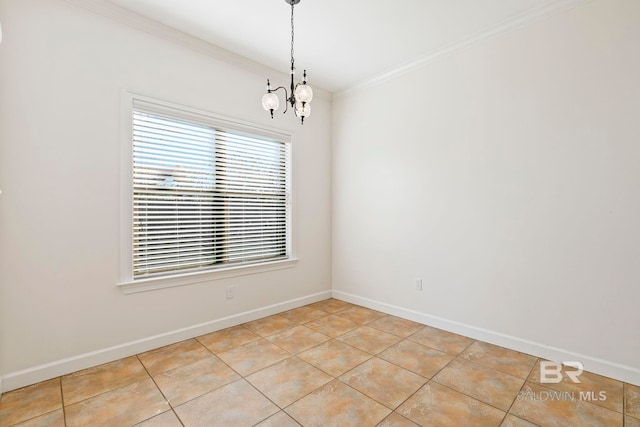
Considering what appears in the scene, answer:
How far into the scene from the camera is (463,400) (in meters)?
1.99

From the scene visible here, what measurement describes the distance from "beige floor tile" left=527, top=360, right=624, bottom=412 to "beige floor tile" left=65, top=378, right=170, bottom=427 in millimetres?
2566

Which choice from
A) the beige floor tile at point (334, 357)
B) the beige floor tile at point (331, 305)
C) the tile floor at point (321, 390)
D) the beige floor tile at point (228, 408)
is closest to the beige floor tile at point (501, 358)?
the tile floor at point (321, 390)

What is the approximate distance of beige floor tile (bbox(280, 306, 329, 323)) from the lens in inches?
137

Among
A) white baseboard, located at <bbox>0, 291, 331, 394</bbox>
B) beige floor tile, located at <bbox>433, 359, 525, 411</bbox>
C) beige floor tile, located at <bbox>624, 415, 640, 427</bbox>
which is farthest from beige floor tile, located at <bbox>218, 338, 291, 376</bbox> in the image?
beige floor tile, located at <bbox>624, 415, 640, 427</bbox>

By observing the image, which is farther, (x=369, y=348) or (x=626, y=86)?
(x=369, y=348)

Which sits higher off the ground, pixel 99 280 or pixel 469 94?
pixel 469 94

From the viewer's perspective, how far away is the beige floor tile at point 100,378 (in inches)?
81.8

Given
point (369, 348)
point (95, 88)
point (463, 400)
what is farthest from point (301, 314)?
point (95, 88)

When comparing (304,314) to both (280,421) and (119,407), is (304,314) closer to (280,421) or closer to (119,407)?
(280,421)

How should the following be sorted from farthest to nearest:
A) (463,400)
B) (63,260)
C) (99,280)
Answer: (99,280), (63,260), (463,400)

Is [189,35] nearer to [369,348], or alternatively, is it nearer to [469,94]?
[469,94]

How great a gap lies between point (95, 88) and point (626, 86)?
3942 mm

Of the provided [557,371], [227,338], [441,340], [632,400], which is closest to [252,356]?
[227,338]

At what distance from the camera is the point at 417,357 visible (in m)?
2.58
